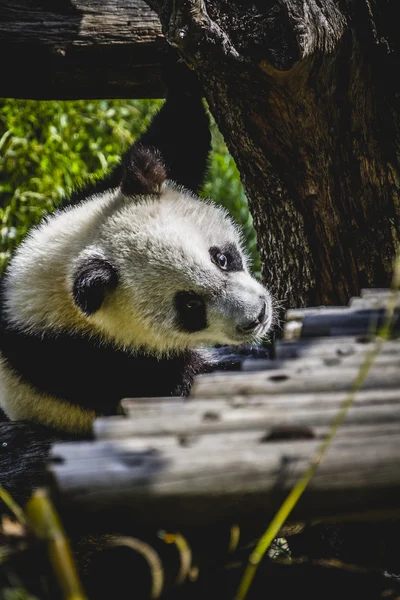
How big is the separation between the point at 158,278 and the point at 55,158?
9.22ft

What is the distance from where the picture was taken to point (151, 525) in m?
1.17

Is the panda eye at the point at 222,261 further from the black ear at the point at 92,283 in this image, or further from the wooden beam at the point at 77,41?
the wooden beam at the point at 77,41

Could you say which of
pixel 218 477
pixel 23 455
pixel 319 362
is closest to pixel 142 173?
pixel 23 455

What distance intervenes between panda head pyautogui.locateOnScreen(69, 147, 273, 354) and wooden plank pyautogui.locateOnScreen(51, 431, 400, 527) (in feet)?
4.08

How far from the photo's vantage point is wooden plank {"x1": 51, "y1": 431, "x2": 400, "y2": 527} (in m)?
1.12

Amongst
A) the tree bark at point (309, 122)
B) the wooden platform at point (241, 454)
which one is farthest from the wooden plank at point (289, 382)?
the tree bark at point (309, 122)

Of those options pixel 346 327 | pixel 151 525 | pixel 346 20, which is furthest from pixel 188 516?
pixel 346 20

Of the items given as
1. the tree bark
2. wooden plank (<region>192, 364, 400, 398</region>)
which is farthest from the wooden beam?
wooden plank (<region>192, 364, 400, 398</region>)

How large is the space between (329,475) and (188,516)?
0.24 m

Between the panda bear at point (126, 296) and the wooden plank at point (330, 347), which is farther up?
the wooden plank at point (330, 347)

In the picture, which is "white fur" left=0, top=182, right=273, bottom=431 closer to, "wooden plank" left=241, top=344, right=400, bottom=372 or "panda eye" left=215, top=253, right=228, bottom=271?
"panda eye" left=215, top=253, right=228, bottom=271

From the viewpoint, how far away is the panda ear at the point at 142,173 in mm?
2539

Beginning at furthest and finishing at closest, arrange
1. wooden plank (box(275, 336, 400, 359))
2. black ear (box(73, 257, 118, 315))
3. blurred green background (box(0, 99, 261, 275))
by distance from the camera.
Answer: blurred green background (box(0, 99, 261, 275))
black ear (box(73, 257, 118, 315))
wooden plank (box(275, 336, 400, 359))

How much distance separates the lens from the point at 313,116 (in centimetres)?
223
